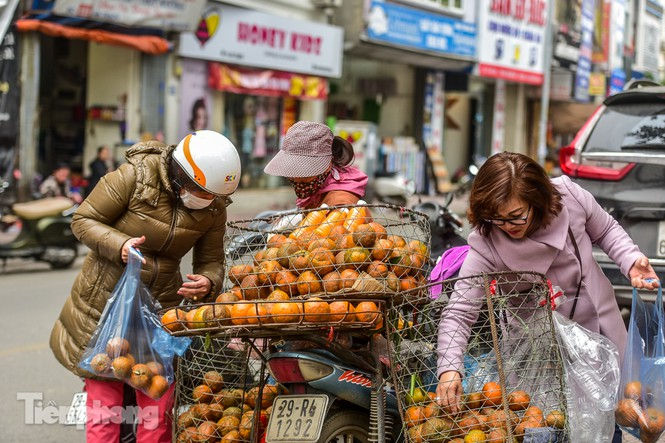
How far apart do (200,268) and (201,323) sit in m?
0.98

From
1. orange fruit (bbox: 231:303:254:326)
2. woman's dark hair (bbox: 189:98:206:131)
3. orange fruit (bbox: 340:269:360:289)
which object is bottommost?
orange fruit (bbox: 231:303:254:326)

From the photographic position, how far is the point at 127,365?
3.82m

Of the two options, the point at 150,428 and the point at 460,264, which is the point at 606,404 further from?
the point at 150,428

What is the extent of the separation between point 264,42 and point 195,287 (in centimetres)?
1705

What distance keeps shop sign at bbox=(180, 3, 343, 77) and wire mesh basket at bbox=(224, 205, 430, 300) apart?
15.6 m

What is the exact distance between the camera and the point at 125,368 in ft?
12.5

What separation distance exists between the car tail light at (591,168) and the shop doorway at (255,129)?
14179 mm

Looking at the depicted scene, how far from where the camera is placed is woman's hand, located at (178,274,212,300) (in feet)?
13.0

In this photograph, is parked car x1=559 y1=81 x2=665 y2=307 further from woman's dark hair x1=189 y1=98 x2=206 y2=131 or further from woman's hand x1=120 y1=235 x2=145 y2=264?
woman's dark hair x1=189 y1=98 x2=206 y2=131

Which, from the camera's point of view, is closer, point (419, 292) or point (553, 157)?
point (419, 292)

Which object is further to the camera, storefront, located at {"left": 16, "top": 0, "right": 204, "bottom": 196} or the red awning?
storefront, located at {"left": 16, "top": 0, "right": 204, "bottom": 196}

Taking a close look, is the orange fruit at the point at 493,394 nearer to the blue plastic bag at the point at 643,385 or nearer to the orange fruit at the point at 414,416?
the orange fruit at the point at 414,416

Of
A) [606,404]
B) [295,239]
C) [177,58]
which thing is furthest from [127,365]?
[177,58]

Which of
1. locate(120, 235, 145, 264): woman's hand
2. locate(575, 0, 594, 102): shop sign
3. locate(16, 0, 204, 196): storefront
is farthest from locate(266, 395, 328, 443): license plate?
locate(575, 0, 594, 102): shop sign
